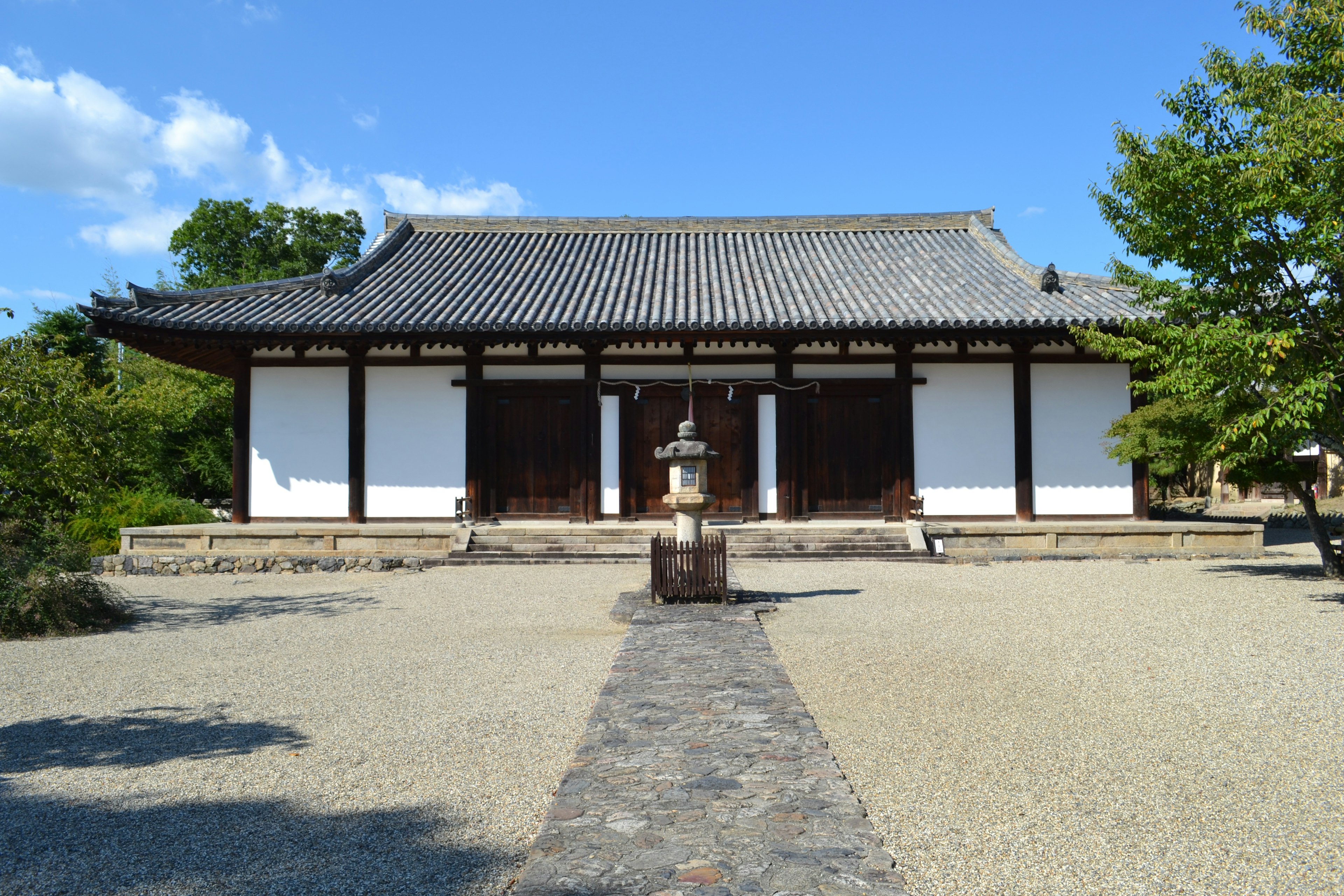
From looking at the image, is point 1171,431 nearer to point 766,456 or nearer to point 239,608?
point 766,456

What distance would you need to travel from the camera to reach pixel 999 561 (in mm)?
12992

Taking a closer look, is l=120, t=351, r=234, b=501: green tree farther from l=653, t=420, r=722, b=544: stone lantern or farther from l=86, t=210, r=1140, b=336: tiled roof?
Result: l=653, t=420, r=722, b=544: stone lantern

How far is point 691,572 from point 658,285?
880 cm

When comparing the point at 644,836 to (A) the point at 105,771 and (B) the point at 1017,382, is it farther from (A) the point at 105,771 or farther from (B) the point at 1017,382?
(B) the point at 1017,382

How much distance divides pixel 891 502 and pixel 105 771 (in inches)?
491

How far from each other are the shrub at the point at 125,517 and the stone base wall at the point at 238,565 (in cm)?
56

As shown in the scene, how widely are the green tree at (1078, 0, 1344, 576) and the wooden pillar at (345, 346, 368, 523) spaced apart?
472 inches

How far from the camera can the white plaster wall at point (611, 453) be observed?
580 inches

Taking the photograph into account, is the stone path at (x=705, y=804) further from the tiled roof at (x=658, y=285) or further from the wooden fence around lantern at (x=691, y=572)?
the tiled roof at (x=658, y=285)

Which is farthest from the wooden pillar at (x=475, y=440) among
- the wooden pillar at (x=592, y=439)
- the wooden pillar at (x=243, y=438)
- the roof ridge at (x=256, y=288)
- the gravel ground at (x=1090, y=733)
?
the gravel ground at (x=1090, y=733)

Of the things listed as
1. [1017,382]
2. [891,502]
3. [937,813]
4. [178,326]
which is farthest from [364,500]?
[937,813]

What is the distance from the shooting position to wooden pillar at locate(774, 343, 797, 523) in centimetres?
1452

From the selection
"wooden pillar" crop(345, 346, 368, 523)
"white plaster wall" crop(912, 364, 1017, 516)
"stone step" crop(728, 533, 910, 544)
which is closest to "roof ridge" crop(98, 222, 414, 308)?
"wooden pillar" crop(345, 346, 368, 523)

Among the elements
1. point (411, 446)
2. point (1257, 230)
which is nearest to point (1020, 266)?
point (1257, 230)
